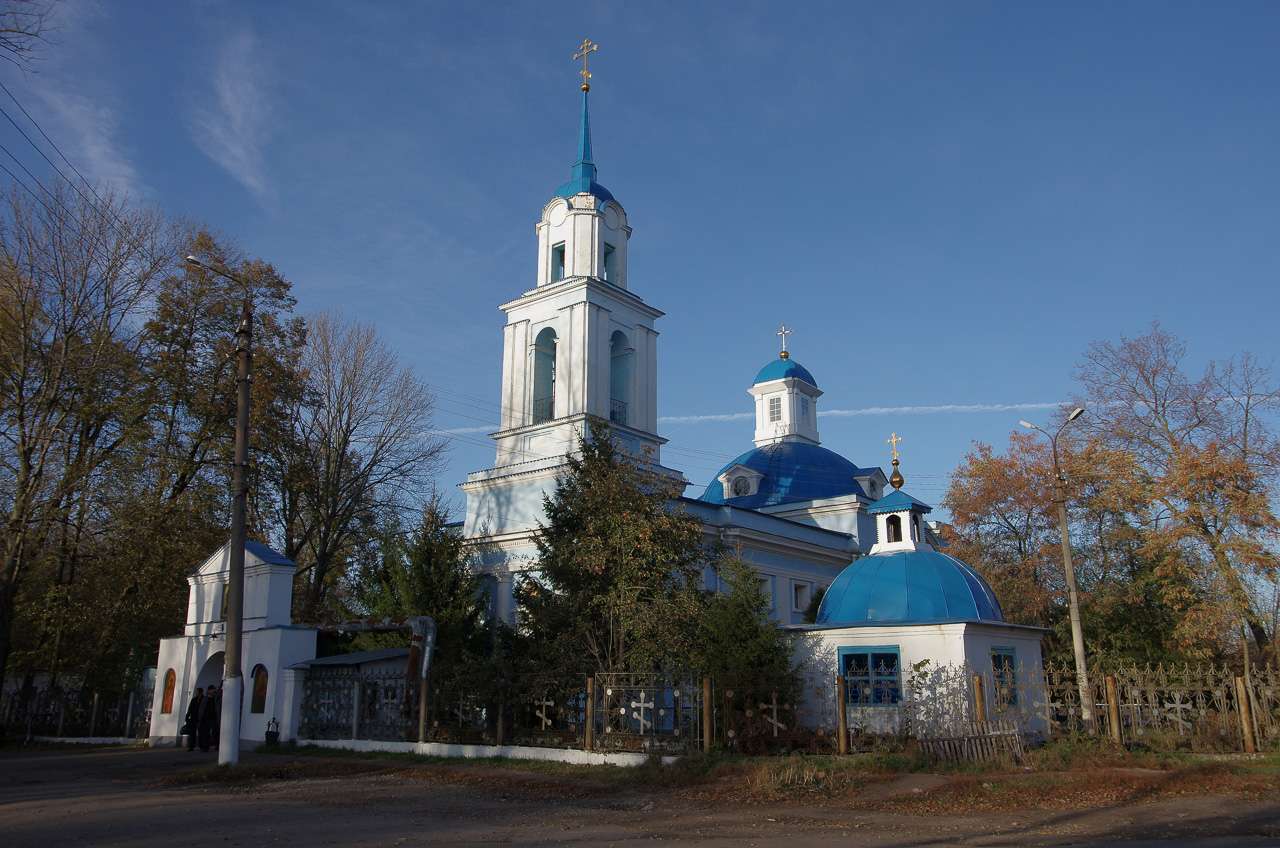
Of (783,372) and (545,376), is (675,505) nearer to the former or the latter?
(545,376)

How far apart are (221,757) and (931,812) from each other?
1112 centimetres

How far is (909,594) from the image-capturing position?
21.2 metres

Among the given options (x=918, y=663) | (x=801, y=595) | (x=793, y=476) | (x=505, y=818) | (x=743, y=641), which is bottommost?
(x=505, y=818)

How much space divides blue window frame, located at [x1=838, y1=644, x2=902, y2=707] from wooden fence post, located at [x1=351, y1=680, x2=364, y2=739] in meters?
9.79

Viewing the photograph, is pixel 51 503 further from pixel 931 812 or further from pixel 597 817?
pixel 931 812

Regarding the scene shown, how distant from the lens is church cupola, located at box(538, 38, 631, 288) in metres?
30.8

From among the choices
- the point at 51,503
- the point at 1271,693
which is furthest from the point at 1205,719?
the point at 51,503

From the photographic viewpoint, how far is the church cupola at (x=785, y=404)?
4547 cm

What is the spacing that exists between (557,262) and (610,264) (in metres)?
1.71

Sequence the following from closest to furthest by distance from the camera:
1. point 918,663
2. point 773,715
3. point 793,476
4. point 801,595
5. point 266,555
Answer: point 773,715, point 918,663, point 266,555, point 801,595, point 793,476

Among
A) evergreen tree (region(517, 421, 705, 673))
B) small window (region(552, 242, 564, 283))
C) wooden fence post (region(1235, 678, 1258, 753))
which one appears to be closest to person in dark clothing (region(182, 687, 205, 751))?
evergreen tree (region(517, 421, 705, 673))

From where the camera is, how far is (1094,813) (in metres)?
11.1

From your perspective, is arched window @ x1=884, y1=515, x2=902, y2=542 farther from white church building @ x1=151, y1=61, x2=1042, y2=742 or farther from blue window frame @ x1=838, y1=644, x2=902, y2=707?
blue window frame @ x1=838, y1=644, x2=902, y2=707

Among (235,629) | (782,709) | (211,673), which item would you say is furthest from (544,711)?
(211,673)
